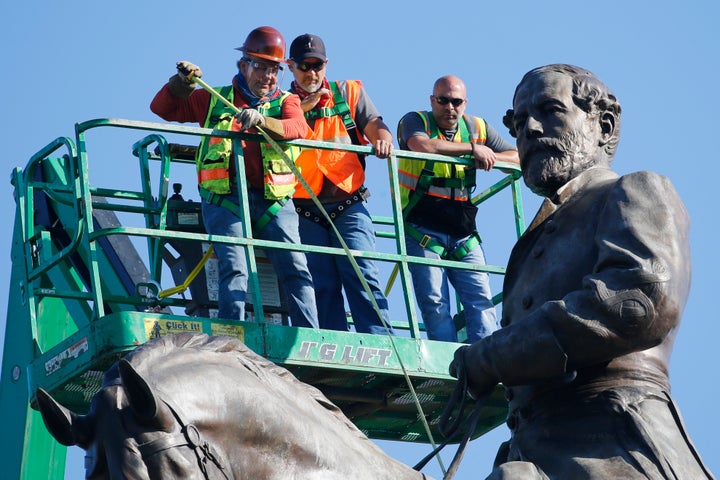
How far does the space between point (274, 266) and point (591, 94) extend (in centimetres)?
538

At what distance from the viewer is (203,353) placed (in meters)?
5.92

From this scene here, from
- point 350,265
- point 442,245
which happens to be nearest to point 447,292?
point 442,245

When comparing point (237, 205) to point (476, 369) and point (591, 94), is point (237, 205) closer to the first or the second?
point (591, 94)

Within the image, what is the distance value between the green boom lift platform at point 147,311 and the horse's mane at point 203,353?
4900 millimetres

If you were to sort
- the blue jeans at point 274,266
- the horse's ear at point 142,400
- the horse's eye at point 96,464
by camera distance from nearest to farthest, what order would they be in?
the horse's ear at point 142,400 → the horse's eye at point 96,464 → the blue jeans at point 274,266

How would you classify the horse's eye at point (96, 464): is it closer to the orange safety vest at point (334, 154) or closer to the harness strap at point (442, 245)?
the orange safety vest at point (334, 154)

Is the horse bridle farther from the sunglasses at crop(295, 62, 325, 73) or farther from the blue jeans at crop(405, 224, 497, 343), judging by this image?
the sunglasses at crop(295, 62, 325, 73)

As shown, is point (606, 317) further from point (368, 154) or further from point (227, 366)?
point (368, 154)

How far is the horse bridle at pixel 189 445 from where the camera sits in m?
5.57

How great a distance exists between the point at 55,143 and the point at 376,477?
724 centimetres

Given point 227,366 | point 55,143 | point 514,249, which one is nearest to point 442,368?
point 55,143

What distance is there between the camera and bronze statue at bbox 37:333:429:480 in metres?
5.57

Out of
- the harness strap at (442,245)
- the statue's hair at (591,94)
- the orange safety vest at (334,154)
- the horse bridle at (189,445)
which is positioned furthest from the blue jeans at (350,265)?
the horse bridle at (189,445)

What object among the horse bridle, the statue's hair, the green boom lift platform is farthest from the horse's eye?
the green boom lift platform
